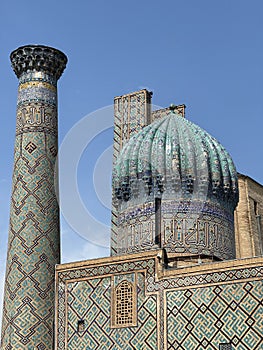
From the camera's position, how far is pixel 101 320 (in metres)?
9.29

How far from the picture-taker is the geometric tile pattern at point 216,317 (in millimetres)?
8305

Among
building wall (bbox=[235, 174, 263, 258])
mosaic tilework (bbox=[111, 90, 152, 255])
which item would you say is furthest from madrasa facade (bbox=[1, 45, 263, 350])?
building wall (bbox=[235, 174, 263, 258])

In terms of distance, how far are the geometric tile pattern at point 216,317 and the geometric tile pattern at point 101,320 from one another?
0.94 feet

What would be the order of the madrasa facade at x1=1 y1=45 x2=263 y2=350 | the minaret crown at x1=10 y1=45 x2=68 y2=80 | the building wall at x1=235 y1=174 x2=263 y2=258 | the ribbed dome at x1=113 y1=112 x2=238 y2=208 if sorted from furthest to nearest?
the building wall at x1=235 y1=174 x2=263 y2=258 → the minaret crown at x1=10 y1=45 x2=68 y2=80 → the ribbed dome at x1=113 y1=112 x2=238 y2=208 → the madrasa facade at x1=1 y1=45 x2=263 y2=350

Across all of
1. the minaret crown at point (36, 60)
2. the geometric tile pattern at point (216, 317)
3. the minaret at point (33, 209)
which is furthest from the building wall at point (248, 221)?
the geometric tile pattern at point (216, 317)

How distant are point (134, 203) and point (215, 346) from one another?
2877mm

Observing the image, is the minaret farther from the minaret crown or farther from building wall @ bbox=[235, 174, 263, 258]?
building wall @ bbox=[235, 174, 263, 258]

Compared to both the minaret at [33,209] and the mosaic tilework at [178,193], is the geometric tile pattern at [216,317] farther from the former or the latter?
the minaret at [33,209]

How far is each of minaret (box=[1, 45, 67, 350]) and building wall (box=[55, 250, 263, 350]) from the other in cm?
58

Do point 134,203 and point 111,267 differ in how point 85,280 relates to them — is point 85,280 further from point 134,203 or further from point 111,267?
point 134,203

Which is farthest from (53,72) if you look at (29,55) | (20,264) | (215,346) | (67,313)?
(215,346)

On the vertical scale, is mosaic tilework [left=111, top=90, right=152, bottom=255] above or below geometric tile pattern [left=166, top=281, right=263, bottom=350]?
above

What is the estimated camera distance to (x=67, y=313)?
958 cm

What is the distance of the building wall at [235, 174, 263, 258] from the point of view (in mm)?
13578
